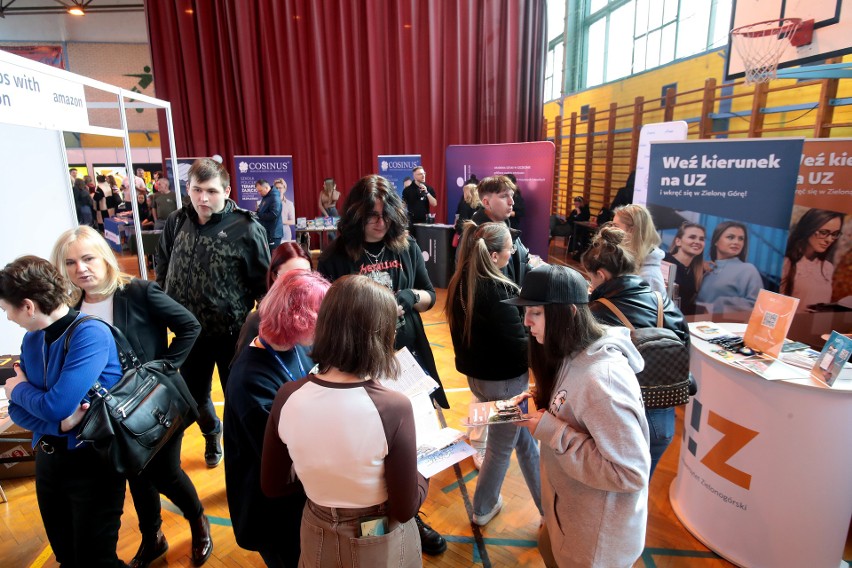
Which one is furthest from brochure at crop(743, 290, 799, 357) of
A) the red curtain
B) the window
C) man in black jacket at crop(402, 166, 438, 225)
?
the red curtain

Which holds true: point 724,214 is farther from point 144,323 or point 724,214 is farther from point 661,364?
point 144,323

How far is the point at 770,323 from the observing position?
2055mm

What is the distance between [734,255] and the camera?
3.14 meters

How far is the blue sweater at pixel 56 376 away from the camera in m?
1.46

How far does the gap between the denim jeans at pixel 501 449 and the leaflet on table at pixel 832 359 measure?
3.59 ft

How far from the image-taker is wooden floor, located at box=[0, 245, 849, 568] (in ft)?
6.99

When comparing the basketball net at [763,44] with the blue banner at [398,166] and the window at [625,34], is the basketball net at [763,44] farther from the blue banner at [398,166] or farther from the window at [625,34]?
the blue banner at [398,166]

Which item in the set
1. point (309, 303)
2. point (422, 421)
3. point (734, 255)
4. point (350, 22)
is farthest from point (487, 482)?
point (350, 22)

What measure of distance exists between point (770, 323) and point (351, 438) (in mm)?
1911

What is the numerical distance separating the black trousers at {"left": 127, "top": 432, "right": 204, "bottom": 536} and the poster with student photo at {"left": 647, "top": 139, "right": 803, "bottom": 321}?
318 centimetres

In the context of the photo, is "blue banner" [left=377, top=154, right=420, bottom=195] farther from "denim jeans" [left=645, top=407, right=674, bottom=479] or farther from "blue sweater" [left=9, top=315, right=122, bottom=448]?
"blue sweater" [left=9, top=315, right=122, bottom=448]

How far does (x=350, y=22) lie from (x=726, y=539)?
8.85m

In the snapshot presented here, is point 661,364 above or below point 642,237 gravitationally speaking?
below

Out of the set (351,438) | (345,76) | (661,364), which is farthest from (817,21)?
(345,76)
